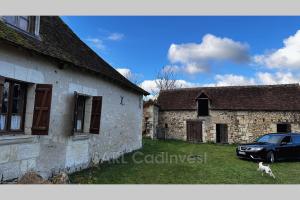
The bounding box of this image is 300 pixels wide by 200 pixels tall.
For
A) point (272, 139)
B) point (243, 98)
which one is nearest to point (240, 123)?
point (243, 98)

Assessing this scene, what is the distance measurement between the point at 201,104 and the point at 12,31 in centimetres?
1961

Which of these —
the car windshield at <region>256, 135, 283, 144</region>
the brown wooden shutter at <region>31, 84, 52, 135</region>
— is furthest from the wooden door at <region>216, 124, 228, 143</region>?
the brown wooden shutter at <region>31, 84, 52, 135</region>

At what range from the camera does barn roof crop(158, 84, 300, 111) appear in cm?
2198

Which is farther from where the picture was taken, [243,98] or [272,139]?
[243,98]

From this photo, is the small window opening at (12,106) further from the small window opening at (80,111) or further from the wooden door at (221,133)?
the wooden door at (221,133)

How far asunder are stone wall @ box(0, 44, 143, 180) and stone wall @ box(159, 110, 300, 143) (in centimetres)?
1274

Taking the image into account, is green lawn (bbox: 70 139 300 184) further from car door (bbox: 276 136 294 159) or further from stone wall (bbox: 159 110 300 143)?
stone wall (bbox: 159 110 300 143)

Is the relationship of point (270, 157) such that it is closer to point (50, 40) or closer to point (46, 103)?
point (46, 103)

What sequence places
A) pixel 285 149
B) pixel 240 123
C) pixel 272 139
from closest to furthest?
pixel 285 149, pixel 272 139, pixel 240 123

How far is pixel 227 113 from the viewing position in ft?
75.3

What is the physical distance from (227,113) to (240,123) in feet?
4.39

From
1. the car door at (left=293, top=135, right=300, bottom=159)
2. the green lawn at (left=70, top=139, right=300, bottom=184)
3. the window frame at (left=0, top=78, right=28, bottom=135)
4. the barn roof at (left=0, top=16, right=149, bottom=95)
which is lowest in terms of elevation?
the green lawn at (left=70, top=139, right=300, bottom=184)

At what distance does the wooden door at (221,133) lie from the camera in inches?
897

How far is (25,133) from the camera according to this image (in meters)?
6.69
